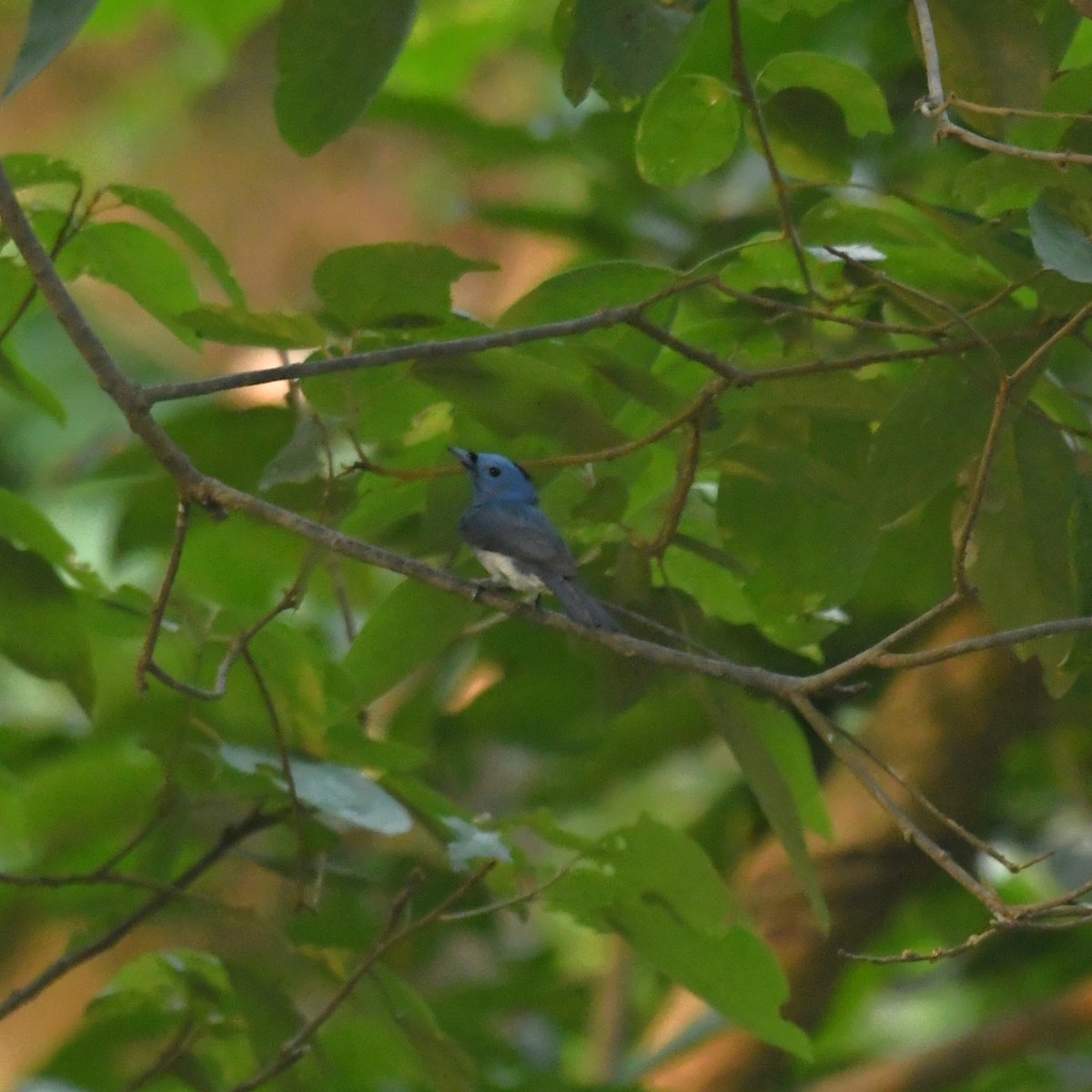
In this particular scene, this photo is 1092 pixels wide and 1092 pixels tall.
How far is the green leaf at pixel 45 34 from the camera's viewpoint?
1378 millimetres

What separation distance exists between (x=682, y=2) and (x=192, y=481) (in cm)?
77

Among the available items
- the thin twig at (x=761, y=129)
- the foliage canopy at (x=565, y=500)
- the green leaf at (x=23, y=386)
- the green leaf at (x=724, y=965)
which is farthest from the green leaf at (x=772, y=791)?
the green leaf at (x=23, y=386)

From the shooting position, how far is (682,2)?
175cm

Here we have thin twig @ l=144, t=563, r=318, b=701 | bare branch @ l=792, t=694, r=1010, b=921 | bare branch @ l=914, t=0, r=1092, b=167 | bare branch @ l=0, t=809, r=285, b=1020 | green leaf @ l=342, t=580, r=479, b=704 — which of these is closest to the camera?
bare branch @ l=792, t=694, r=1010, b=921

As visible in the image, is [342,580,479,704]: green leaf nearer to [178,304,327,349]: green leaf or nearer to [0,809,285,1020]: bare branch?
[0,809,285,1020]: bare branch

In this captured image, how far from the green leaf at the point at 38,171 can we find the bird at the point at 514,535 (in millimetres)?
554

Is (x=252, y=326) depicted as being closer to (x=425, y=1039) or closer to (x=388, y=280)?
(x=388, y=280)

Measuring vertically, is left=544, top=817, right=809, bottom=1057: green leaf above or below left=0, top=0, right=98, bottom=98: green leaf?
below

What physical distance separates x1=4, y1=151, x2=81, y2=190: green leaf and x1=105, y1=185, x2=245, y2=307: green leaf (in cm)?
5

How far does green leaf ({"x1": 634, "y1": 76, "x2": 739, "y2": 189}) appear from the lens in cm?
179

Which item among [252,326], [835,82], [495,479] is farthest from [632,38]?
[495,479]

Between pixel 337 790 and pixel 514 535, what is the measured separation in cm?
39

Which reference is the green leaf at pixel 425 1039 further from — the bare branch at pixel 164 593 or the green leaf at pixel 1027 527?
the green leaf at pixel 1027 527

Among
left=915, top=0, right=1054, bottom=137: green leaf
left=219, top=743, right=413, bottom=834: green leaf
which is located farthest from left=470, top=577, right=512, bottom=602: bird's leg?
left=915, top=0, right=1054, bottom=137: green leaf
